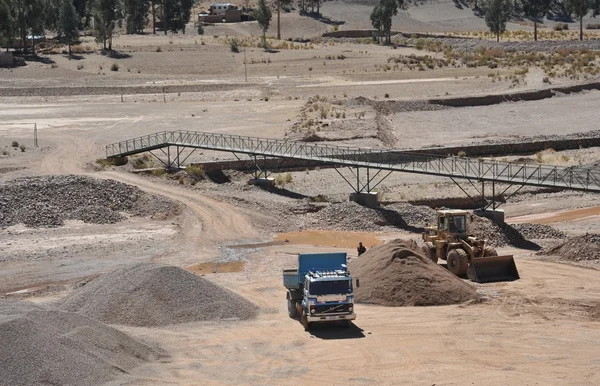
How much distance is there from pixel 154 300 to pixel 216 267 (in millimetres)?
10398

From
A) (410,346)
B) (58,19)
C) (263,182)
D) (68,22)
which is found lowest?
(410,346)

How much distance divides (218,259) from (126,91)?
185 feet

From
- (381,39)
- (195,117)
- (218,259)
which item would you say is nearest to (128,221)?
(218,259)

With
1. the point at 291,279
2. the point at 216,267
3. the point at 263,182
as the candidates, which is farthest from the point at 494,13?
the point at 291,279

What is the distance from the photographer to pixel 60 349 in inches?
1011

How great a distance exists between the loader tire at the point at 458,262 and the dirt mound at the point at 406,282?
278 centimetres

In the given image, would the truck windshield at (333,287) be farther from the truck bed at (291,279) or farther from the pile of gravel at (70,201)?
the pile of gravel at (70,201)

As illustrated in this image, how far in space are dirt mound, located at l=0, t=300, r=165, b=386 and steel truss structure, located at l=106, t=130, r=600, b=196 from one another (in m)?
25.0

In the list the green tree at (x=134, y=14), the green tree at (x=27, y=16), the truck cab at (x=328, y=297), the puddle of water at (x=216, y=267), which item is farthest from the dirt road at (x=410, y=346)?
the green tree at (x=134, y=14)

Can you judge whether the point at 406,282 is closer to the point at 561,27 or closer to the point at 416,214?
the point at 416,214

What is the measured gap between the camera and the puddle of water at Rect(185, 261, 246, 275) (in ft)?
139

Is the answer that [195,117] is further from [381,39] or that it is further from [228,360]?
[381,39]

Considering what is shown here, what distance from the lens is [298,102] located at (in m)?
87.7

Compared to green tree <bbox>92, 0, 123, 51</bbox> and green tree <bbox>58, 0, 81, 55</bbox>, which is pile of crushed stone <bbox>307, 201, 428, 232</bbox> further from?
green tree <bbox>58, 0, 81, 55</bbox>
